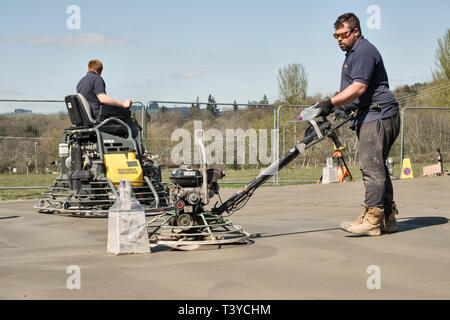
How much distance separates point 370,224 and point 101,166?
4.34 m

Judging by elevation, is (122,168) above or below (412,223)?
above

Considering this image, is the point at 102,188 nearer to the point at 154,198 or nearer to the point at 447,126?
the point at 154,198

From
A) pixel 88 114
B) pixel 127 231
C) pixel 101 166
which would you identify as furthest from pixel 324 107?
pixel 88 114

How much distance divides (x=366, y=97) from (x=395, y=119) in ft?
1.33

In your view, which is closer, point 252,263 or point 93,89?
point 252,263

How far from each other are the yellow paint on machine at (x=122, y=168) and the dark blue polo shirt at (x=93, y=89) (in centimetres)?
105

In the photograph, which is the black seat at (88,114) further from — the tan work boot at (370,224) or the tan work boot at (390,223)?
the tan work boot at (390,223)

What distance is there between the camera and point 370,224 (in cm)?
610

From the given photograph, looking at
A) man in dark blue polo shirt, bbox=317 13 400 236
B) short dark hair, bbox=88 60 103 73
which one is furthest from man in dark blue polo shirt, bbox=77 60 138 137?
man in dark blue polo shirt, bbox=317 13 400 236

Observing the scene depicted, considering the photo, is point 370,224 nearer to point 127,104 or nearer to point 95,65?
point 127,104

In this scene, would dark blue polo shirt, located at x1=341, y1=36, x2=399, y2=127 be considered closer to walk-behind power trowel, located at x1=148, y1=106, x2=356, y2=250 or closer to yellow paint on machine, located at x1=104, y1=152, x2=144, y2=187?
walk-behind power trowel, located at x1=148, y1=106, x2=356, y2=250

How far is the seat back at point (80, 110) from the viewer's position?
29.3 ft

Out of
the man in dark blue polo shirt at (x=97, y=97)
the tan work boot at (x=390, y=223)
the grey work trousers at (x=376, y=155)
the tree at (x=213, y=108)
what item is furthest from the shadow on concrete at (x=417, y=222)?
the tree at (x=213, y=108)

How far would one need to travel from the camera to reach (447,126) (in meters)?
19.8
